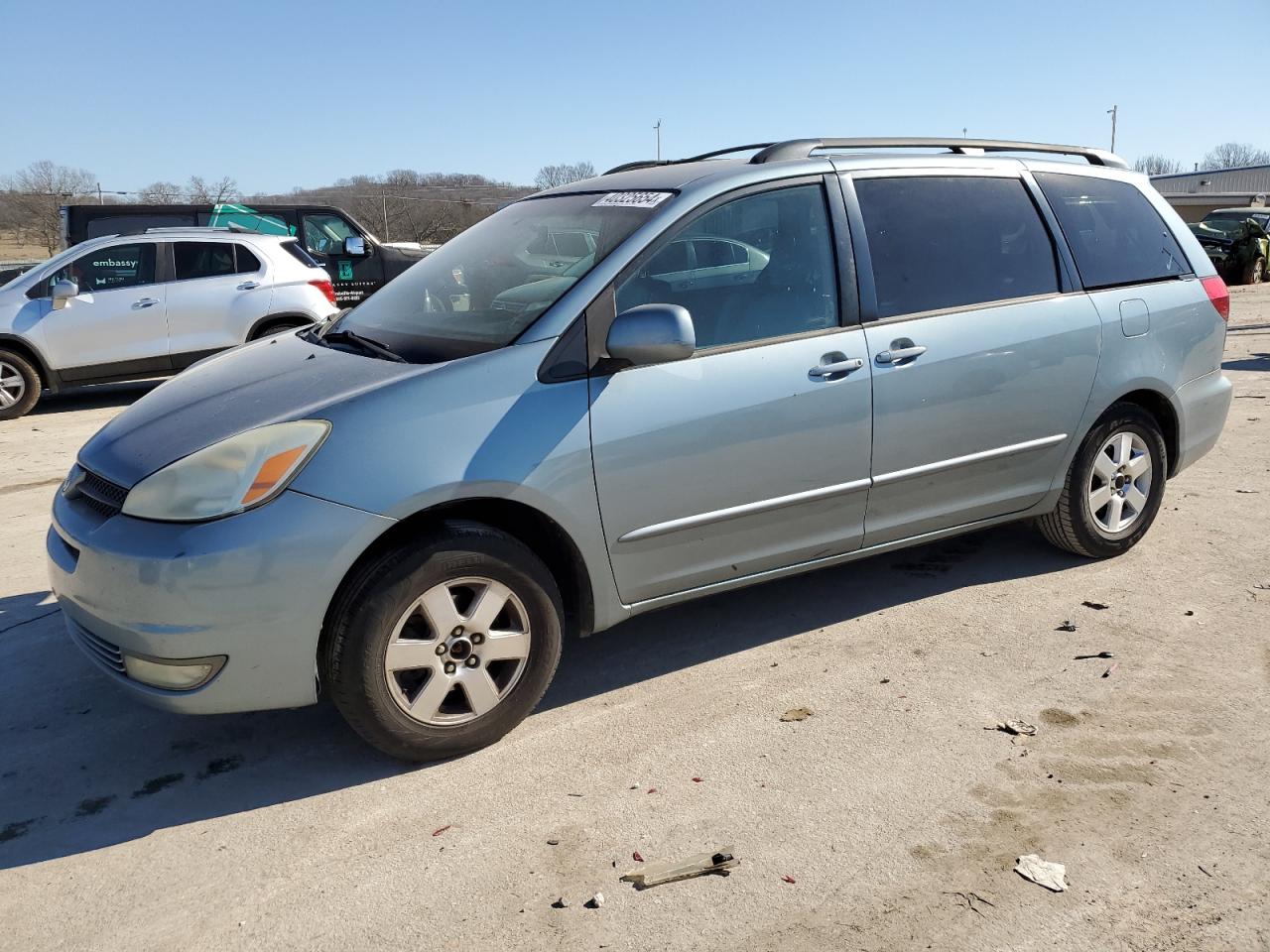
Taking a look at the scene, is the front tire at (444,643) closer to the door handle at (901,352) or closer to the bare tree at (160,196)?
the door handle at (901,352)

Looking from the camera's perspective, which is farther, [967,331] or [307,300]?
[307,300]

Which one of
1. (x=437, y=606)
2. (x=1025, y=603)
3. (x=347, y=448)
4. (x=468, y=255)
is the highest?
(x=468, y=255)

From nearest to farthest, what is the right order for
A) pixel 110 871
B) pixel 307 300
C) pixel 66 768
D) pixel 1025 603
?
1. pixel 110 871
2. pixel 66 768
3. pixel 1025 603
4. pixel 307 300

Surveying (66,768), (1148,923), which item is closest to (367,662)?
(66,768)

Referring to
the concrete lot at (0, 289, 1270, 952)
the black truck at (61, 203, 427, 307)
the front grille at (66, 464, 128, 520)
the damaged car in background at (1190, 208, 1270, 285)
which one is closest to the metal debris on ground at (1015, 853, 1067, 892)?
the concrete lot at (0, 289, 1270, 952)

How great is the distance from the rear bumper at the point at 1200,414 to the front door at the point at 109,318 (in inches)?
349

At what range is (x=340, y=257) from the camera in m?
14.7

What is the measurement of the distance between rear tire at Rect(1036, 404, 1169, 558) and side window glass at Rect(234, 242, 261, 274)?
8.36 meters

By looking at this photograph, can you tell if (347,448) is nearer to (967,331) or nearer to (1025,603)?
(967,331)

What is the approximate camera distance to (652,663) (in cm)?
406

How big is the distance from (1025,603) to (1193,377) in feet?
4.87

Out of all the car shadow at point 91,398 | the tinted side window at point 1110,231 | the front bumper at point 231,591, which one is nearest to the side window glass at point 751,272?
the front bumper at point 231,591

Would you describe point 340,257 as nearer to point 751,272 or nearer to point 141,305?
point 141,305

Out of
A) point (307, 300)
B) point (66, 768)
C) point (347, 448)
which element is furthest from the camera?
→ point (307, 300)
